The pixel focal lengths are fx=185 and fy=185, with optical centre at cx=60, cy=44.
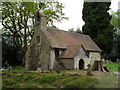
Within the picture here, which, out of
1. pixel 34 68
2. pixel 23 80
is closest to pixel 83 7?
pixel 34 68

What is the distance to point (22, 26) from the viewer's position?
3788 cm

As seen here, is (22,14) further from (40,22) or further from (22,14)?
(40,22)

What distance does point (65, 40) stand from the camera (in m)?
31.4

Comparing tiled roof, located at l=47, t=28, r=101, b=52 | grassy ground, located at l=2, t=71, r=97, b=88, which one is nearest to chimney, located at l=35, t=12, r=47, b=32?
tiled roof, located at l=47, t=28, r=101, b=52

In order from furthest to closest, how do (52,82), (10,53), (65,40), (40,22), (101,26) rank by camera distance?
(10,53) < (101,26) < (65,40) < (40,22) < (52,82)

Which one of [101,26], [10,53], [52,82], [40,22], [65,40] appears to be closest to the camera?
[52,82]

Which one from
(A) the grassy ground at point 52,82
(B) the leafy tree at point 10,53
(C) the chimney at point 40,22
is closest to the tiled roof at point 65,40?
(C) the chimney at point 40,22

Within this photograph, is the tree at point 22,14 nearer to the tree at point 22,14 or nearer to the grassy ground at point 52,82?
the tree at point 22,14

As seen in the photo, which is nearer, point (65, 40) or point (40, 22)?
point (40, 22)

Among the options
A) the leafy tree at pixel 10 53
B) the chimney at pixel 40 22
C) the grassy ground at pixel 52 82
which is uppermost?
the chimney at pixel 40 22

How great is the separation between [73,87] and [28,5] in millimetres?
24040

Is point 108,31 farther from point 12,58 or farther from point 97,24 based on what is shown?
point 12,58

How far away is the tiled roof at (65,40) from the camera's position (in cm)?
2877

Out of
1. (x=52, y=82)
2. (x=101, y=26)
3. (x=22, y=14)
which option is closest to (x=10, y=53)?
(x=22, y=14)
